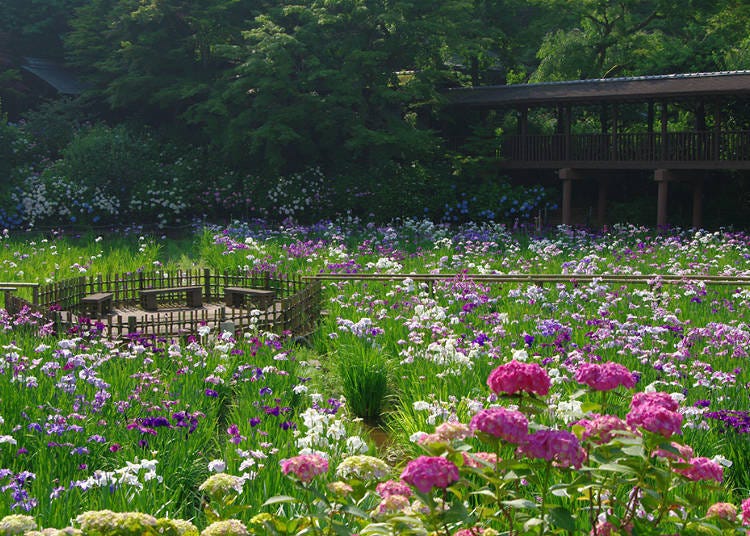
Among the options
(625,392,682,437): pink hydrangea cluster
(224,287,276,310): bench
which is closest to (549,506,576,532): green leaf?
(625,392,682,437): pink hydrangea cluster

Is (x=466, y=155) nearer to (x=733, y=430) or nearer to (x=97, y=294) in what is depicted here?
(x=97, y=294)

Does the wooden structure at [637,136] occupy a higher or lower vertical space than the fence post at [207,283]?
higher

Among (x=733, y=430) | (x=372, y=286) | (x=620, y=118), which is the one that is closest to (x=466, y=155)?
(x=620, y=118)

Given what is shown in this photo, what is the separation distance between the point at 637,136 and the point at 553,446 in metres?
22.5

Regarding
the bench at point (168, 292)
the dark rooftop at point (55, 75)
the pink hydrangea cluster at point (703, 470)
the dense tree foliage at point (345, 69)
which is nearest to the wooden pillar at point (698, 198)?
the dense tree foliage at point (345, 69)

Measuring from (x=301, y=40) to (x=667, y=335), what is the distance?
18599mm

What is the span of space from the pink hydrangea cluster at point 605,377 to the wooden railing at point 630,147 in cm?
2053

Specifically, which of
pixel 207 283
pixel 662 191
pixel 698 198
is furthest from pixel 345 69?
pixel 207 283

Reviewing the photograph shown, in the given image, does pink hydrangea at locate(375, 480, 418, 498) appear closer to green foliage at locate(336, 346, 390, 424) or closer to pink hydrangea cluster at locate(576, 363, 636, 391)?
pink hydrangea cluster at locate(576, 363, 636, 391)

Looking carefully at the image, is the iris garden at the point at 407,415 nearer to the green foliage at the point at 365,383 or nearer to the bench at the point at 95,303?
the green foliage at the point at 365,383

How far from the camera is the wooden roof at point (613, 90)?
901 inches

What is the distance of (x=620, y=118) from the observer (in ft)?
98.8

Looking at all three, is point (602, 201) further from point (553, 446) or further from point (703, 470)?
point (553, 446)

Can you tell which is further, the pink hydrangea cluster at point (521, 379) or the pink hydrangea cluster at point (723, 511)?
the pink hydrangea cluster at point (723, 511)
